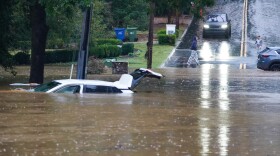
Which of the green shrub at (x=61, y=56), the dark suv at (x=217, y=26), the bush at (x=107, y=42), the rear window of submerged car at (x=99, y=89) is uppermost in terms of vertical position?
the dark suv at (x=217, y=26)

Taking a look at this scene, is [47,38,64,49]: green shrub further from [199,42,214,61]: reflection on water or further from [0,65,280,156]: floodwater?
[0,65,280,156]: floodwater

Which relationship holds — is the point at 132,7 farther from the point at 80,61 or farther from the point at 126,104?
the point at 126,104

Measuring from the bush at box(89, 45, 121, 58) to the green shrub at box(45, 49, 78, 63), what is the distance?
133 cm

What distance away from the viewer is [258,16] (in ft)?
227

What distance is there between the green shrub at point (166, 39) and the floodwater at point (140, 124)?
3298cm

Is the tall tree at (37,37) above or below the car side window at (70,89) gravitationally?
above

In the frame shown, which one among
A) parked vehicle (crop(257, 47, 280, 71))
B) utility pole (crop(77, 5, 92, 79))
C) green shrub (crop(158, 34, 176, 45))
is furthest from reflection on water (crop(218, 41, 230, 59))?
utility pole (crop(77, 5, 92, 79))

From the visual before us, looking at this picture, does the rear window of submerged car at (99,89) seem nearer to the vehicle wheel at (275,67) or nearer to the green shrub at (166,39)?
the vehicle wheel at (275,67)

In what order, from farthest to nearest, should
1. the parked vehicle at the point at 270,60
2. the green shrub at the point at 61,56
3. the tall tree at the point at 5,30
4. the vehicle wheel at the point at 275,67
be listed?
the green shrub at the point at 61,56 < the vehicle wheel at the point at 275,67 < the parked vehicle at the point at 270,60 < the tall tree at the point at 5,30

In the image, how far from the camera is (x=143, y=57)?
5250 centimetres

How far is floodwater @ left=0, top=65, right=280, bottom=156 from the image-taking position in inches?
507

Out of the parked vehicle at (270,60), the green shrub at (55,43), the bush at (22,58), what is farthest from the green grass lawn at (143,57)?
the parked vehicle at (270,60)

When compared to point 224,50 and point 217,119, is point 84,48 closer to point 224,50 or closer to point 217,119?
point 217,119

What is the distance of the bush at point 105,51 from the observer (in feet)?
168
